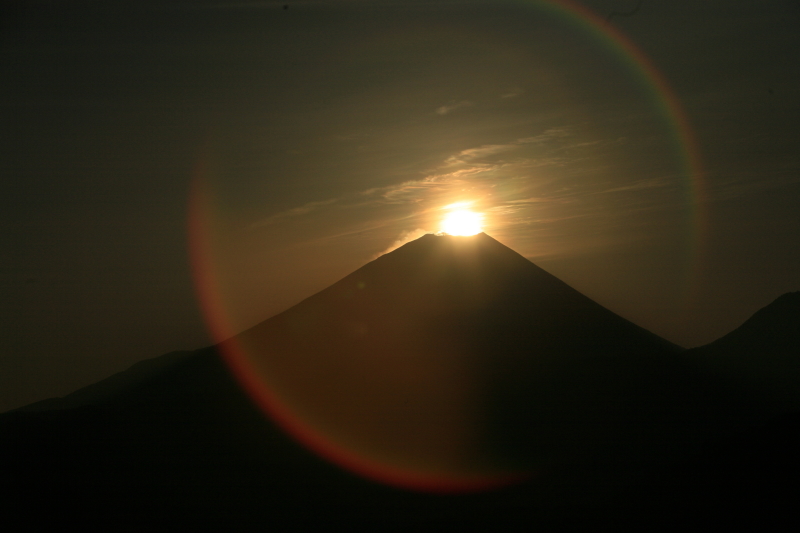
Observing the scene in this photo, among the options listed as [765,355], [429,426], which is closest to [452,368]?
[429,426]

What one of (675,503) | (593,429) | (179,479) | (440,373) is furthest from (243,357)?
(675,503)

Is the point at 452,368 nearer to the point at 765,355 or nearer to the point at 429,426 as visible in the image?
the point at 429,426

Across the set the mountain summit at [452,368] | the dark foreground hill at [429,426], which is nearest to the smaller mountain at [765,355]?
the dark foreground hill at [429,426]

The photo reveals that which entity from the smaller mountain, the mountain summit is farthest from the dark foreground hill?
the smaller mountain

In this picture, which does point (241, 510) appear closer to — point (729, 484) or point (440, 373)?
point (440, 373)

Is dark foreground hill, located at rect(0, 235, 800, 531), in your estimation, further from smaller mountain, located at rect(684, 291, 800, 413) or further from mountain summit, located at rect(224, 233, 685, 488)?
smaller mountain, located at rect(684, 291, 800, 413)
